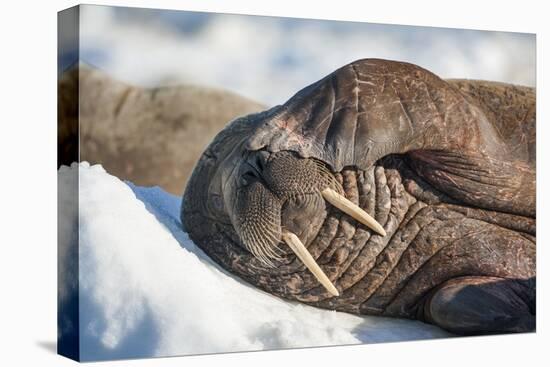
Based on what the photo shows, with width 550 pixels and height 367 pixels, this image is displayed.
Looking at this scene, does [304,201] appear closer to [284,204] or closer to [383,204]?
[284,204]

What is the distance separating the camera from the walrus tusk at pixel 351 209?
775cm

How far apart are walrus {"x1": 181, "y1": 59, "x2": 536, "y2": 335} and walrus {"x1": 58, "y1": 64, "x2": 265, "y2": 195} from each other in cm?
114

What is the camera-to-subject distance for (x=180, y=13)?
25.3 feet

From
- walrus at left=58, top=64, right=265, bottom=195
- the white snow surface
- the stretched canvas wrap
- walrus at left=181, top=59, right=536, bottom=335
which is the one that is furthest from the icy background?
the white snow surface

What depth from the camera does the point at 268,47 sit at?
26.9 feet

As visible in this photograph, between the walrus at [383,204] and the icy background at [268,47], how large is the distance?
50 centimetres

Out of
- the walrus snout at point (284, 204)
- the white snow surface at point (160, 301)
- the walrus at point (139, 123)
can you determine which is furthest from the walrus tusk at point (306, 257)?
the walrus at point (139, 123)

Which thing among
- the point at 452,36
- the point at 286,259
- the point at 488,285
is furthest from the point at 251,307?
the point at 452,36

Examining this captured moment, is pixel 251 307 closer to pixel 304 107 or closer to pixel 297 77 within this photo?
pixel 304 107

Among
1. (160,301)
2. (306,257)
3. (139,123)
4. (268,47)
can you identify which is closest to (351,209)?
(306,257)

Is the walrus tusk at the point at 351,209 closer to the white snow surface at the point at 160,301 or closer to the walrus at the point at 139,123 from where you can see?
the white snow surface at the point at 160,301

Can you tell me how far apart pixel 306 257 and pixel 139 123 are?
3709 mm

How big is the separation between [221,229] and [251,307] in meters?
0.82

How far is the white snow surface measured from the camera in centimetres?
705
